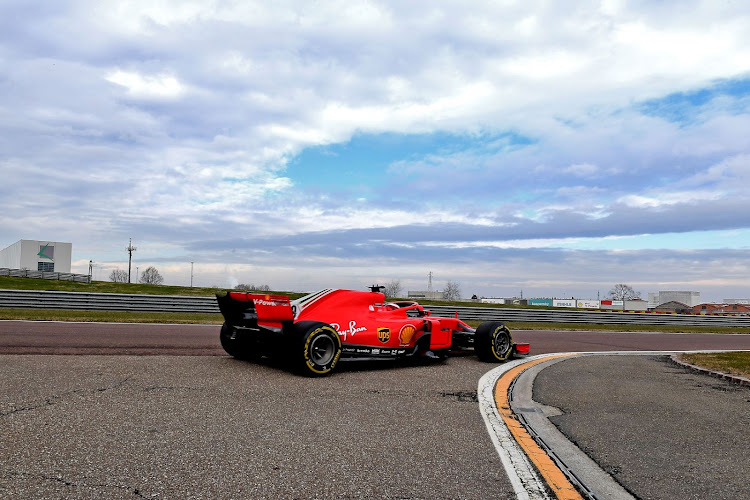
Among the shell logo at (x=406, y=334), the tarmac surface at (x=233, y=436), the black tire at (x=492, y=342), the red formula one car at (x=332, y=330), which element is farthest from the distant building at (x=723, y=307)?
the tarmac surface at (x=233, y=436)

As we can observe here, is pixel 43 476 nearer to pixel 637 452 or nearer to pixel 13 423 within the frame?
pixel 13 423

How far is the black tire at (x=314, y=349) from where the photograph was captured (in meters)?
8.08

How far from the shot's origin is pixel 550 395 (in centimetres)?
750

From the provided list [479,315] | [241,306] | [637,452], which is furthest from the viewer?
[479,315]

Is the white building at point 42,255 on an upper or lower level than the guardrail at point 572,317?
upper

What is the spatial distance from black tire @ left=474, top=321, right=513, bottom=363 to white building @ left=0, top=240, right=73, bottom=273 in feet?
249

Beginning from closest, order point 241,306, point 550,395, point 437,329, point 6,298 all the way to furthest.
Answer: point 550,395 < point 241,306 < point 437,329 < point 6,298

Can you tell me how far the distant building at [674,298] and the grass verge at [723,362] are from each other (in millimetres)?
91733

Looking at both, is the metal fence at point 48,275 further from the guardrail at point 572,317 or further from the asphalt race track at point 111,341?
the asphalt race track at point 111,341

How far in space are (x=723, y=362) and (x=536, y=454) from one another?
369 inches

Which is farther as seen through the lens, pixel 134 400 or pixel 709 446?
pixel 134 400

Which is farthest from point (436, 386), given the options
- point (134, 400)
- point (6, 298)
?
point (6, 298)

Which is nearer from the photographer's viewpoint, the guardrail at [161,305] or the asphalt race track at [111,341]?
the asphalt race track at [111,341]

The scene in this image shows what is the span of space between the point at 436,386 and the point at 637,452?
332cm
